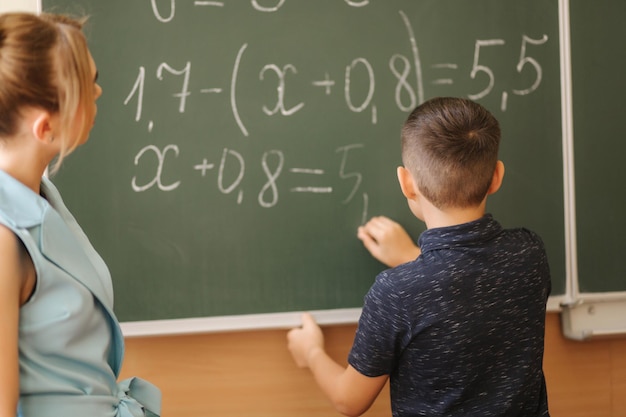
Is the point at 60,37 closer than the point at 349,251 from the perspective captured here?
Yes

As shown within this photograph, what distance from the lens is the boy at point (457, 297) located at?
1.35 m

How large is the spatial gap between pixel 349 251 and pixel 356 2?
2.20ft

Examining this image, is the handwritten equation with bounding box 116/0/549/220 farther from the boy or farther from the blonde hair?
the blonde hair

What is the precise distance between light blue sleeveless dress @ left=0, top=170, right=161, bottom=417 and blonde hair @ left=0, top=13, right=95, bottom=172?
0.39 ft

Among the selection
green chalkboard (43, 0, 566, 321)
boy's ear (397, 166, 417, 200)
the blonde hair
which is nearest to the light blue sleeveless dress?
the blonde hair

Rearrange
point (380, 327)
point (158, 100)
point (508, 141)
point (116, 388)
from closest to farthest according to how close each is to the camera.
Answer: point (116, 388) → point (380, 327) → point (158, 100) → point (508, 141)

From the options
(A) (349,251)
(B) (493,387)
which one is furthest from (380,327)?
(A) (349,251)

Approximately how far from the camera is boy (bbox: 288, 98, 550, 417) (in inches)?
53.2

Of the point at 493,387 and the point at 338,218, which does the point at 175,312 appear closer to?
the point at 338,218

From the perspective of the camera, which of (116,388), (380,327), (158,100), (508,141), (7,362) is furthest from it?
(508,141)

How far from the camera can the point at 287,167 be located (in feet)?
5.98

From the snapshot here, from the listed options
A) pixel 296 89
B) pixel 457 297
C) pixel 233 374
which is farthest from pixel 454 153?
pixel 233 374

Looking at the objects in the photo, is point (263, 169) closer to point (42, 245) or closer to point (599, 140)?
point (42, 245)

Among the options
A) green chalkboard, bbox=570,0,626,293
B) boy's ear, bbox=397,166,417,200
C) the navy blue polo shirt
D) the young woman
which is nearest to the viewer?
the young woman
